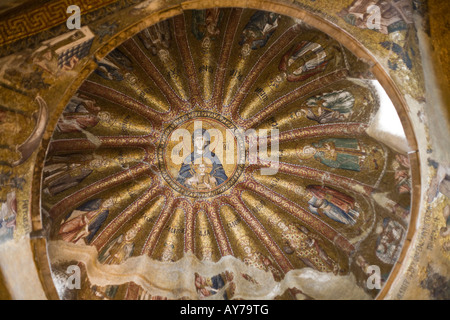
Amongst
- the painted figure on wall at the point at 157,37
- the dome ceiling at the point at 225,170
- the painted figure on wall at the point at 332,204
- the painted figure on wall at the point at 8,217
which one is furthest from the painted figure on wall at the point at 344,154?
the painted figure on wall at the point at 8,217

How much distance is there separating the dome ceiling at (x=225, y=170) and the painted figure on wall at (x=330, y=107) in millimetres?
28

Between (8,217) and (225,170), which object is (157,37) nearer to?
(225,170)

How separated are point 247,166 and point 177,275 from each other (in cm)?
295

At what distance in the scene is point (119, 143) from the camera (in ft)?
31.1

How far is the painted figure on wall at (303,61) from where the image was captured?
816 cm

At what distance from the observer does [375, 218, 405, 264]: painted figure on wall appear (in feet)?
25.9

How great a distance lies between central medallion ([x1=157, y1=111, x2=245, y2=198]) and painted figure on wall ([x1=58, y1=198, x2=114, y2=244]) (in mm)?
1600

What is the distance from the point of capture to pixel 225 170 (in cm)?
1030

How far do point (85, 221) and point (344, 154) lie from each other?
5584 millimetres

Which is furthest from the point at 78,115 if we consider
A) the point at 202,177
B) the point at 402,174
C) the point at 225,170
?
the point at 402,174

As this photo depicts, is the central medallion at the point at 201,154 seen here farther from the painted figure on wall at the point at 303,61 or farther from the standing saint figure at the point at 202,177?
the painted figure on wall at the point at 303,61

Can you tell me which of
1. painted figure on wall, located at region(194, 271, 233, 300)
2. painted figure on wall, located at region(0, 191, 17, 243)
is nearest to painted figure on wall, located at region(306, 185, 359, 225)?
painted figure on wall, located at region(194, 271, 233, 300)

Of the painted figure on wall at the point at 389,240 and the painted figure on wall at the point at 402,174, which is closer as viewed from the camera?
the painted figure on wall at the point at 402,174

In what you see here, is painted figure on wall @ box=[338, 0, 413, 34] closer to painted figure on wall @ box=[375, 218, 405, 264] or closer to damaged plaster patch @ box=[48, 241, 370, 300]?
painted figure on wall @ box=[375, 218, 405, 264]
